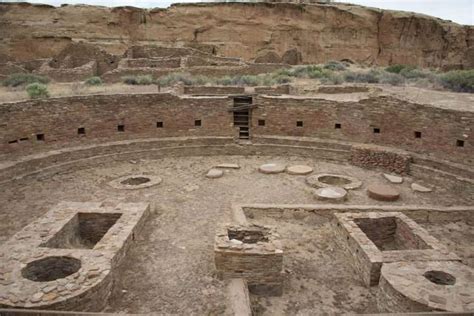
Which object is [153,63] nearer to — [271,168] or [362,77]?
[362,77]

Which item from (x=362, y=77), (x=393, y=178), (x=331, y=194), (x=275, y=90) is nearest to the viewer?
(x=331, y=194)

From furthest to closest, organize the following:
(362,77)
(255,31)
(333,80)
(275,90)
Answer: (255,31), (362,77), (333,80), (275,90)

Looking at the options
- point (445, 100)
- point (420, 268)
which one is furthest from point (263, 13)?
point (420, 268)

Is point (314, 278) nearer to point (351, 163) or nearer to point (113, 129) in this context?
point (351, 163)

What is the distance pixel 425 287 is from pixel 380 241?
2747 mm

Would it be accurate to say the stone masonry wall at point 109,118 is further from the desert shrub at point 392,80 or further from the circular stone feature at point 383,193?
the desert shrub at point 392,80

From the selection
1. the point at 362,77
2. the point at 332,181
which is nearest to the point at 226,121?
the point at 332,181

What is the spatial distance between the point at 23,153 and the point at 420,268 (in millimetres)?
11031

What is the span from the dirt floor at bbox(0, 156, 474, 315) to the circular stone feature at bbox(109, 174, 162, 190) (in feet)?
0.79

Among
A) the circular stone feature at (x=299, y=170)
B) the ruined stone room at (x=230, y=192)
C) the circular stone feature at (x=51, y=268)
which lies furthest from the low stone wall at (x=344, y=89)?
the circular stone feature at (x=51, y=268)

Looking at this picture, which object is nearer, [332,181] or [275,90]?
[332,181]

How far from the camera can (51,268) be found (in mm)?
6621

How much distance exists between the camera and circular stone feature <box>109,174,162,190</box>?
35.7ft

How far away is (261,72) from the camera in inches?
906
